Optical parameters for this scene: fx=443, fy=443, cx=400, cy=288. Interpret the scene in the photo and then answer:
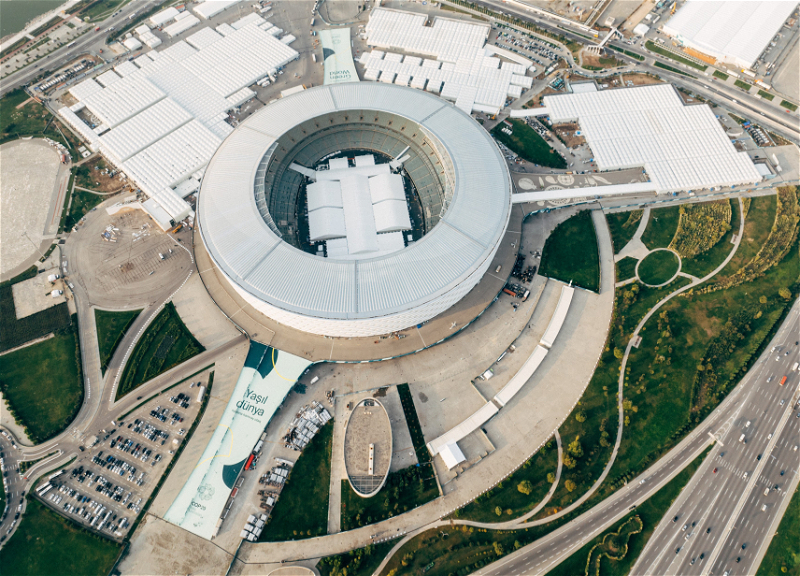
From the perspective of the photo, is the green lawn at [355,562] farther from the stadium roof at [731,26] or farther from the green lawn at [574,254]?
the stadium roof at [731,26]

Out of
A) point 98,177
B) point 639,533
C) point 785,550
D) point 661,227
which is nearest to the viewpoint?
point 785,550

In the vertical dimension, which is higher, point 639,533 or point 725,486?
point 725,486

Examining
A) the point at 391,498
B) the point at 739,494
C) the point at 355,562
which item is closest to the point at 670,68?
the point at 739,494

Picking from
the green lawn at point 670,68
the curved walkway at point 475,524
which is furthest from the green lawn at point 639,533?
the green lawn at point 670,68

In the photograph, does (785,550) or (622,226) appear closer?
(785,550)

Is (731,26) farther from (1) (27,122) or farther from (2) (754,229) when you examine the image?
(1) (27,122)
